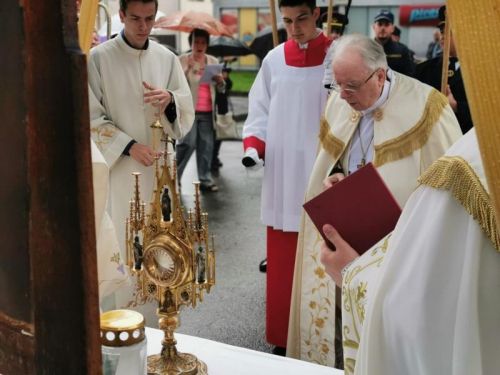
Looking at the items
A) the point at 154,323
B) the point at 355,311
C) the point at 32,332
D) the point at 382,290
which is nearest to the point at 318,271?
the point at 154,323

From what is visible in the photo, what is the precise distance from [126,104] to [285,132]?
2.48ft

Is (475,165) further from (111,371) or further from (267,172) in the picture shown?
(267,172)

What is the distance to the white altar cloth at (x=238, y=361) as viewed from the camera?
1.64 m

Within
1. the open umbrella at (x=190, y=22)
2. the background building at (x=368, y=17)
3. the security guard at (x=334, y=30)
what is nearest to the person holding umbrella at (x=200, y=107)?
the open umbrella at (x=190, y=22)

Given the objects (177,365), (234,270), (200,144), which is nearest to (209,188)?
(200,144)

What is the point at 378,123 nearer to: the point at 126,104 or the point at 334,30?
the point at 126,104

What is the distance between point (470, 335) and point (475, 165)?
0.80ft

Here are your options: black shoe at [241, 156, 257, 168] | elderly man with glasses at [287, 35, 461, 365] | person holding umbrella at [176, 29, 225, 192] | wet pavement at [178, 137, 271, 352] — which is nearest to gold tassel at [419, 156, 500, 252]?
elderly man with glasses at [287, 35, 461, 365]

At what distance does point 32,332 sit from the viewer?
0.66 metres

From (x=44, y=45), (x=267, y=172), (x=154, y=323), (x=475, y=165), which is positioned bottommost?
(x=154, y=323)

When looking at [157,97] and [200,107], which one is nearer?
[157,97]

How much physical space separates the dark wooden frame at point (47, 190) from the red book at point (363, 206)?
2.93 feet

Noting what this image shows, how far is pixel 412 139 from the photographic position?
239 centimetres

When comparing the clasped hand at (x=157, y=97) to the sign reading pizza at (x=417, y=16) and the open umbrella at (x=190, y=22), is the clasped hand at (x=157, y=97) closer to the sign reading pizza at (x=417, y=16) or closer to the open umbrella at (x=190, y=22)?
the open umbrella at (x=190, y=22)
